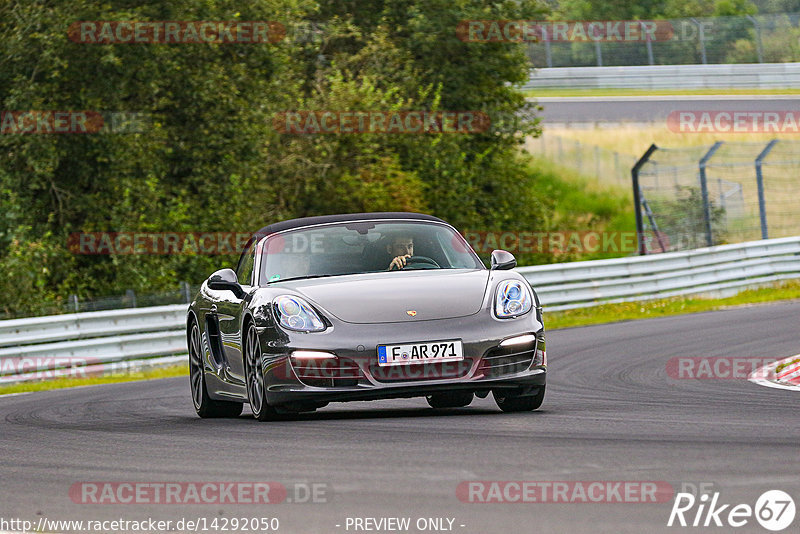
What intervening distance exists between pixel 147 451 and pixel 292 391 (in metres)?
1.16

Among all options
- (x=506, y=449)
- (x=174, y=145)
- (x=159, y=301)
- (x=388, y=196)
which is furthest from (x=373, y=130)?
(x=506, y=449)

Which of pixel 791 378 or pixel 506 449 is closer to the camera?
pixel 506 449

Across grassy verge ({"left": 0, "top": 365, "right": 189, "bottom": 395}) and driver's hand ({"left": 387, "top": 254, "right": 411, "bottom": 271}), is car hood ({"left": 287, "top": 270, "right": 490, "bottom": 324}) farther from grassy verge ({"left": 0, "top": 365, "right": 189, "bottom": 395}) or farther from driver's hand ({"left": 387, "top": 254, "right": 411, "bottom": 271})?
grassy verge ({"left": 0, "top": 365, "right": 189, "bottom": 395})

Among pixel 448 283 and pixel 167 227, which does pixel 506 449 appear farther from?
pixel 167 227

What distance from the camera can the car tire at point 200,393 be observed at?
10664mm

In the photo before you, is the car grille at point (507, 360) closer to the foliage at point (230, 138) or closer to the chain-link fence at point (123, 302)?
the chain-link fence at point (123, 302)

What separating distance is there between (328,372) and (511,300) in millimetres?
1247

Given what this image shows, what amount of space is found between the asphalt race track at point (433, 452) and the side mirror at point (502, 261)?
94cm

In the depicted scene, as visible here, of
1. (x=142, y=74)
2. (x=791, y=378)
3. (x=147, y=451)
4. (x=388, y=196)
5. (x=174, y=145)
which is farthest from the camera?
(x=388, y=196)

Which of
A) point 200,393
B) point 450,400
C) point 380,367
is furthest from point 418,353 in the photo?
point 200,393

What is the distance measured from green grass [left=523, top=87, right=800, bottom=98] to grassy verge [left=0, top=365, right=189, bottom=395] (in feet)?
88.5

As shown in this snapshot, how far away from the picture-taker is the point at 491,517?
208 inches

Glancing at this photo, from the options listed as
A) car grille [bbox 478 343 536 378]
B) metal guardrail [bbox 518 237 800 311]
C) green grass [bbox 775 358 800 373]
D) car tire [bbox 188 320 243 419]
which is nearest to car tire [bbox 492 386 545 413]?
car grille [bbox 478 343 536 378]

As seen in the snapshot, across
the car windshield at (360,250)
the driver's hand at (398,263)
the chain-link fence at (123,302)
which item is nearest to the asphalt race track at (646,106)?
the chain-link fence at (123,302)
